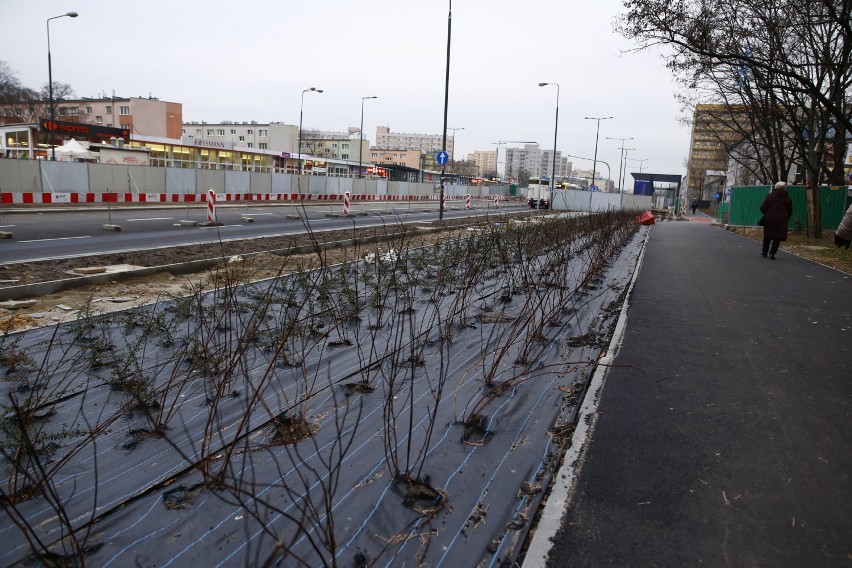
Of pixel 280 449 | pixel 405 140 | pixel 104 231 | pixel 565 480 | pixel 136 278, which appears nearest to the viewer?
pixel 565 480

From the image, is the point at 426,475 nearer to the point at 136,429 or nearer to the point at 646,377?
the point at 136,429

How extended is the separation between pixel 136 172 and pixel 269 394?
26.4m

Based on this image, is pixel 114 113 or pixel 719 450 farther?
pixel 114 113

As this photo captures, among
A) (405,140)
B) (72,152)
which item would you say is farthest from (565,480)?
(405,140)

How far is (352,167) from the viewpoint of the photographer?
7688 centimetres

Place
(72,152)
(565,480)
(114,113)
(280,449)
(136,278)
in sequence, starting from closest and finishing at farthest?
(565,480), (280,449), (136,278), (72,152), (114,113)

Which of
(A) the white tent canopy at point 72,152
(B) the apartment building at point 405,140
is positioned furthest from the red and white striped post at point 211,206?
(B) the apartment building at point 405,140

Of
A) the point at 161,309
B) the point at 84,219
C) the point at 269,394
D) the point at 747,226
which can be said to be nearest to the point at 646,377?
the point at 269,394

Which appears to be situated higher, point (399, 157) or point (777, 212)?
point (399, 157)

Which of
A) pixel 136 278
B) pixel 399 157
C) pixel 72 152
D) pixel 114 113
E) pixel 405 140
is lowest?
pixel 136 278

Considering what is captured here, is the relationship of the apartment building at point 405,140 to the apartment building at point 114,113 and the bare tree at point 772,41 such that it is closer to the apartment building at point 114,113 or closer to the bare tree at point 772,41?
the apartment building at point 114,113

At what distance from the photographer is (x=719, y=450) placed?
3342 millimetres

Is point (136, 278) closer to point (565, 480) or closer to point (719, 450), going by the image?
point (565, 480)

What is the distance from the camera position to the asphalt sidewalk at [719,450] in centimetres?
246
